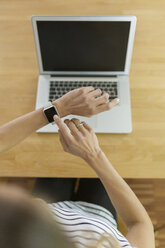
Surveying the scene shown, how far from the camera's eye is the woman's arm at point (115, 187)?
2.54 feet

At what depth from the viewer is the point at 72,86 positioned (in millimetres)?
1108

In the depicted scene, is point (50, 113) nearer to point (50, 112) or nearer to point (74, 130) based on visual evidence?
point (50, 112)

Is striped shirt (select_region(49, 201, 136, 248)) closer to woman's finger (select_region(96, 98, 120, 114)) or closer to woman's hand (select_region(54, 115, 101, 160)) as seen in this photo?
woman's hand (select_region(54, 115, 101, 160))

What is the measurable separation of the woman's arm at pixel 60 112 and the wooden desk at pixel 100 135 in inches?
5.1

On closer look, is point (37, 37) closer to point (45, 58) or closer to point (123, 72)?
point (45, 58)

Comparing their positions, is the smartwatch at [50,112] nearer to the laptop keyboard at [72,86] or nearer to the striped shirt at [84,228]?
the laptop keyboard at [72,86]

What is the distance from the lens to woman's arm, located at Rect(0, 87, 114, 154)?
0.90 metres

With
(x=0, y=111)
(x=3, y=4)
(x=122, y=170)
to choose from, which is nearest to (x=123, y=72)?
(x=122, y=170)

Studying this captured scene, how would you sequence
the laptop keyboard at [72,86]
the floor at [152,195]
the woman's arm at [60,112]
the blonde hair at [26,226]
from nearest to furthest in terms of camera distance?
the blonde hair at [26,226] → the woman's arm at [60,112] → the laptop keyboard at [72,86] → the floor at [152,195]

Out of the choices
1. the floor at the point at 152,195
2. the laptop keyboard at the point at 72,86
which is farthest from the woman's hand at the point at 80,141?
the floor at the point at 152,195

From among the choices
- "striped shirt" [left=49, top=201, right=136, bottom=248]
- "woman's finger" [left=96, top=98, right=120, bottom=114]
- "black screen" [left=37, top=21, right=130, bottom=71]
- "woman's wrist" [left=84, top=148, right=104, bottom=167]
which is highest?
"black screen" [left=37, top=21, right=130, bottom=71]

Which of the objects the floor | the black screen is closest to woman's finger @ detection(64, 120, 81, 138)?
the black screen

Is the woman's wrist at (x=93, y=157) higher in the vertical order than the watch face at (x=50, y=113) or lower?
lower

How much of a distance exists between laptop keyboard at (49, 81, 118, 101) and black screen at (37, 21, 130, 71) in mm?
56
